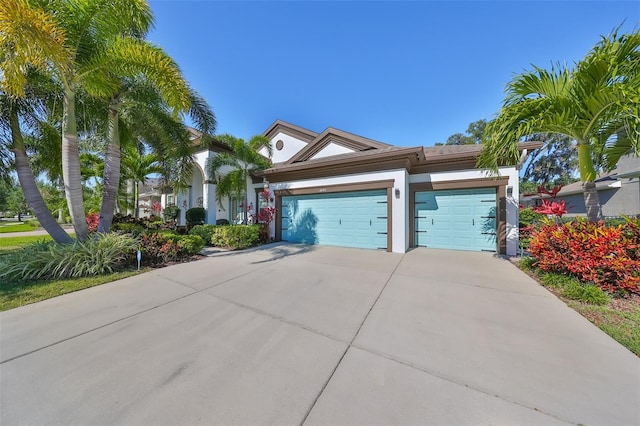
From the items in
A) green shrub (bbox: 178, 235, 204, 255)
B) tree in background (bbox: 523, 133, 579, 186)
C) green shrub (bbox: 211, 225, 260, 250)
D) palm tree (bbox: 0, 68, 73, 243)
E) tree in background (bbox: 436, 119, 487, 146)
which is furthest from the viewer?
tree in background (bbox: 436, 119, 487, 146)

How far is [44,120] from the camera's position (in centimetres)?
716

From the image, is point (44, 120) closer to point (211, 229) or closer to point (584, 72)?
point (211, 229)

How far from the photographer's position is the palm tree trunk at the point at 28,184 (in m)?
6.39

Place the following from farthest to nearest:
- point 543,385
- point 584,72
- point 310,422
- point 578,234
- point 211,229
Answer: point 211,229
point 578,234
point 584,72
point 543,385
point 310,422

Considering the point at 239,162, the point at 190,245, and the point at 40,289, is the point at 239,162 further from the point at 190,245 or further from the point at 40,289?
the point at 40,289

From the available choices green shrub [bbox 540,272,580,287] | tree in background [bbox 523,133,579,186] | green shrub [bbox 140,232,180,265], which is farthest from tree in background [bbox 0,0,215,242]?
tree in background [bbox 523,133,579,186]

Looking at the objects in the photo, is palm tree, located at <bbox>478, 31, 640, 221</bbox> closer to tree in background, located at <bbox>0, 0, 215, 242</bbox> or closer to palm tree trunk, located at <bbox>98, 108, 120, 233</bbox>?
tree in background, located at <bbox>0, 0, 215, 242</bbox>

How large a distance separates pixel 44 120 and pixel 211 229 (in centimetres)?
611

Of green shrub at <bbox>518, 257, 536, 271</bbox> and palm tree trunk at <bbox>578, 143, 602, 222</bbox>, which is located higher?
palm tree trunk at <bbox>578, 143, 602, 222</bbox>

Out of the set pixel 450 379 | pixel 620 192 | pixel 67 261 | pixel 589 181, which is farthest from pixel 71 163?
pixel 620 192

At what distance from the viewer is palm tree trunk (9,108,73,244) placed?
6.39 meters

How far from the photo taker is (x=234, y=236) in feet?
30.2

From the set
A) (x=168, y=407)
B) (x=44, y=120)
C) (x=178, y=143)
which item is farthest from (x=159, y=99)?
(x=168, y=407)

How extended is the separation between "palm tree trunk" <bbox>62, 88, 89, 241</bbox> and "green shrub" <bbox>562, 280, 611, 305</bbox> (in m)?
11.5
